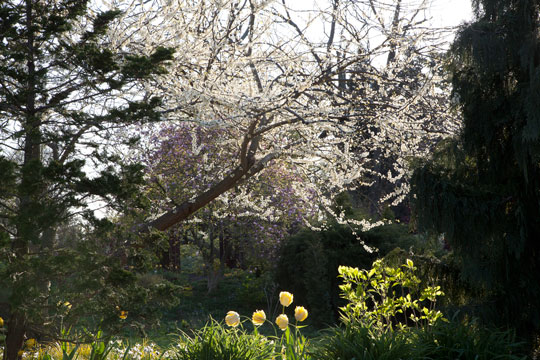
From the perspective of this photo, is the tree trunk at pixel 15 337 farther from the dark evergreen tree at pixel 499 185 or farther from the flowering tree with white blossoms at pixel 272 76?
the dark evergreen tree at pixel 499 185

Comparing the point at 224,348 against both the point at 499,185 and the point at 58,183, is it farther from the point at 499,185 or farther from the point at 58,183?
the point at 499,185

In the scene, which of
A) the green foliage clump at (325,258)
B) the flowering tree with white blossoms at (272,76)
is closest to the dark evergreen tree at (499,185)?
the flowering tree with white blossoms at (272,76)

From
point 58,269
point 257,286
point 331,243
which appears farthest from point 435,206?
point 257,286

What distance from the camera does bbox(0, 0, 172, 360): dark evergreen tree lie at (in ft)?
10.9

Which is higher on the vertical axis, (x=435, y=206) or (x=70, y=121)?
(x=70, y=121)

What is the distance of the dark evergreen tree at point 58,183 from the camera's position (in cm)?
333

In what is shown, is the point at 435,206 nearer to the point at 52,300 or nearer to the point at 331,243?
the point at 52,300

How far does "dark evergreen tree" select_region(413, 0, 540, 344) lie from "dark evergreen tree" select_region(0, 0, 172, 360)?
218 cm

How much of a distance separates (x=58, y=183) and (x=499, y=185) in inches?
126

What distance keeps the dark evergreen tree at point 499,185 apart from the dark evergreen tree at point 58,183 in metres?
2.18

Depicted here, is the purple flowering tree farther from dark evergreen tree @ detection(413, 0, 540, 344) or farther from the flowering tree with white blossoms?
dark evergreen tree @ detection(413, 0, 540, 344)

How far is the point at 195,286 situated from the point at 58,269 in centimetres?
849

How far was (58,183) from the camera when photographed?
341 centimetres

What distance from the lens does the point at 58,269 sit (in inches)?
134
